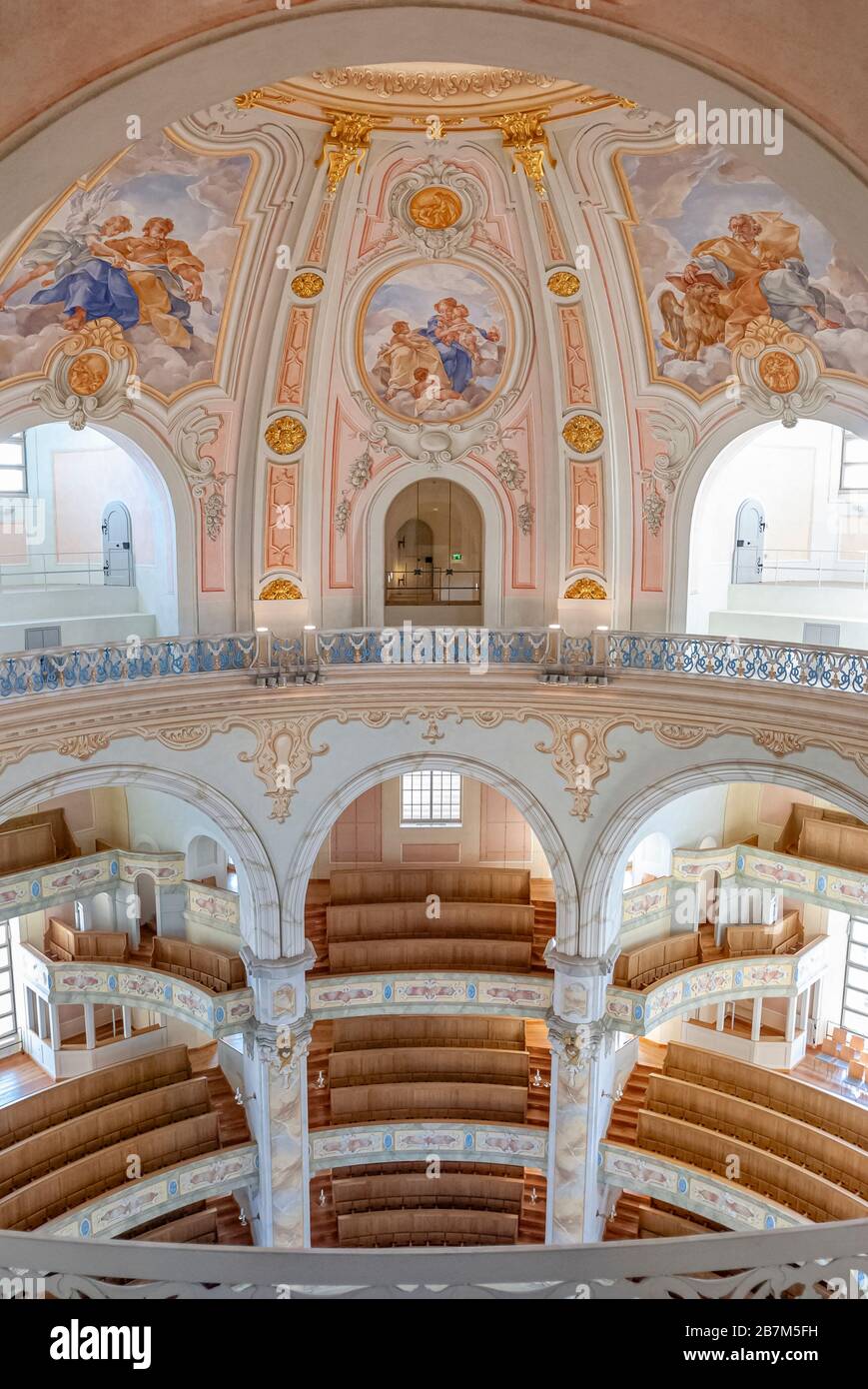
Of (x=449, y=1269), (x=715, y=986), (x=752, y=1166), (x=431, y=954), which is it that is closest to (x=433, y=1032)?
(x=431, y=954)

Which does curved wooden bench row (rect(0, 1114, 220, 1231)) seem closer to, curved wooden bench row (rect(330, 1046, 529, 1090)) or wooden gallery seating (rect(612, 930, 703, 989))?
curved wooden bench row (rect(330, 1046, 529, 1090))

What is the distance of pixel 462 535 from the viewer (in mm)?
16219

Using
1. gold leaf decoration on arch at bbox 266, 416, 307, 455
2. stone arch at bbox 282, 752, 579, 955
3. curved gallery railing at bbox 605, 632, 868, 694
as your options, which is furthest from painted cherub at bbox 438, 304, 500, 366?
stone arch at bbox 282, 752, 579, 955

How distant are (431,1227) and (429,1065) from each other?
2.56 meters

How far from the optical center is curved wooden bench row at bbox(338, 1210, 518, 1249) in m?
16.4

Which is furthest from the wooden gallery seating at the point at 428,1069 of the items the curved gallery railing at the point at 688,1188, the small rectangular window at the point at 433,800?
the small rectangular window at the point at 433,800

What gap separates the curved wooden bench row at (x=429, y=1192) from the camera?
16.9 m

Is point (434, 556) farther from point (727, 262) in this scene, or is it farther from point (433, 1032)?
point (433, 1032)

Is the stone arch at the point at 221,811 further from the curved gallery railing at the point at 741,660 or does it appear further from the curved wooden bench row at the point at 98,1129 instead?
the curved gallery railing at the point at 741,660

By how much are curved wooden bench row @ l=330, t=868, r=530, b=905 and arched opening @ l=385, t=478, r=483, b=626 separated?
5581 mm

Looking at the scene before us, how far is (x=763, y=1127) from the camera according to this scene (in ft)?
53.5

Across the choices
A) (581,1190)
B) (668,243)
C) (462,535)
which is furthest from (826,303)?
(581,1190)

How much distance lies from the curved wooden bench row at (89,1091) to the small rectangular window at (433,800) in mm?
6179
